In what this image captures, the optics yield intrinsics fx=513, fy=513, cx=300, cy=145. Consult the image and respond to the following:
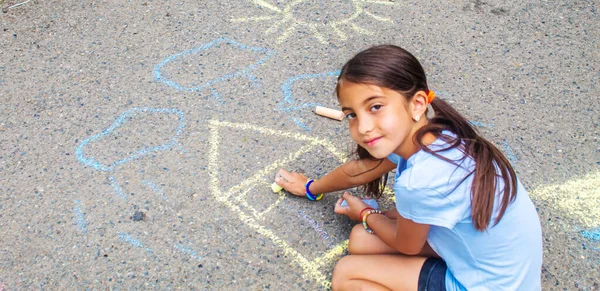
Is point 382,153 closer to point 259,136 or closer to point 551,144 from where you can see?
point 259,136

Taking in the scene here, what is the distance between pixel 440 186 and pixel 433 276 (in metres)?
0.38

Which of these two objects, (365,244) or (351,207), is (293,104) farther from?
(365,244)

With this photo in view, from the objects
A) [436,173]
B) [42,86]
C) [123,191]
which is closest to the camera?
[436,173]

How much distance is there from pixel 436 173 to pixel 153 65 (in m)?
1.93

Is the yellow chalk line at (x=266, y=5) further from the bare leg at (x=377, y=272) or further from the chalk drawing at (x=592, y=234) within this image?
the chalk drawing at (x=592, y=234)

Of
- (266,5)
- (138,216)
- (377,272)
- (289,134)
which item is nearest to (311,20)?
(266,5)

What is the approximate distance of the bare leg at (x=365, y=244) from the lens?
1840mm

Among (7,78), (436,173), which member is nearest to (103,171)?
(7,78)

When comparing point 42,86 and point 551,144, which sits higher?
point 42,86

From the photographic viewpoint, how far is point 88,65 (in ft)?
9.40

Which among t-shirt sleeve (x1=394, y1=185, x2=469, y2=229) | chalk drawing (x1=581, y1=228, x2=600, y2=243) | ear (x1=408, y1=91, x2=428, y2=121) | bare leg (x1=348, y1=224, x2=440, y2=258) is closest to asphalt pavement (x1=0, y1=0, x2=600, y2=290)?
chalk drawing (x1=581, y1=228, x2=600, y2=243)

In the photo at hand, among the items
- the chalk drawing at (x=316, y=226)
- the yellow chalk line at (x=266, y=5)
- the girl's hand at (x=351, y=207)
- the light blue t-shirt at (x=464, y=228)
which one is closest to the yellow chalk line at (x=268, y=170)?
the chalk drawing at (x=316, y=226)

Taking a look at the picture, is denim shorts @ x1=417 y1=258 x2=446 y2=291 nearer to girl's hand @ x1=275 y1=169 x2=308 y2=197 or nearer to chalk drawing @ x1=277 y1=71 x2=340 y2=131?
girl's hand @ x1=275 y1=169 x2=308 y2=197

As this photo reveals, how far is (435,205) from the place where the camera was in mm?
1431
